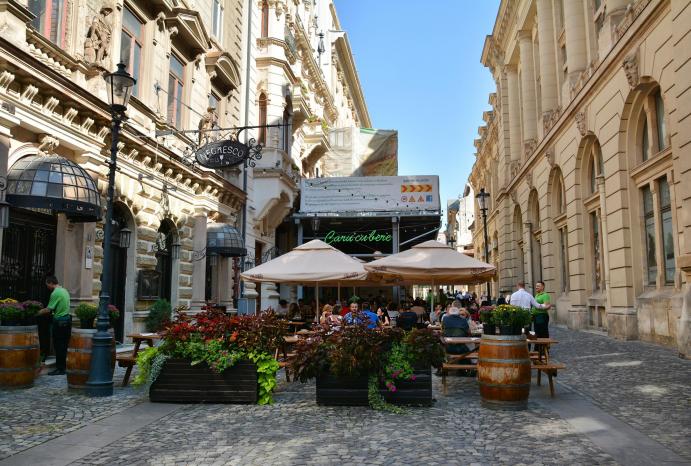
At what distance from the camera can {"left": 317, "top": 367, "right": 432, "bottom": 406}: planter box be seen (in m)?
7.33

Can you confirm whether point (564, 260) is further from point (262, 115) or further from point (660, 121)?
point (262, 115)

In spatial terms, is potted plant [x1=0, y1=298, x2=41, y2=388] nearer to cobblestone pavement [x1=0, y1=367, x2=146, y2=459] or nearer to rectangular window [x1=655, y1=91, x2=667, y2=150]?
cobblestone pavement [x1=0, y1=367, x2=146, y2=459]

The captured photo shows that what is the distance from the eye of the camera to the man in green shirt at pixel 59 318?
9.84 meters

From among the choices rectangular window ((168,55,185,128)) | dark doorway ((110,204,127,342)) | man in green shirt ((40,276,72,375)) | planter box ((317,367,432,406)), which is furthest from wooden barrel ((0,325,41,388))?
rectangular window ((168,55,185,128))

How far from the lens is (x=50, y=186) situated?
9898 millimetres

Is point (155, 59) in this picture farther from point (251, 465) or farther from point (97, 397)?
point (251, 465)

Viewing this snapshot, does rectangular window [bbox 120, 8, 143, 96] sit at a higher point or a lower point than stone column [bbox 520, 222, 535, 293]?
higher

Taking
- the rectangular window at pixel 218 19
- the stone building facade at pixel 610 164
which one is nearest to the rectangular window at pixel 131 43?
the rectangular window at pixel 218 19

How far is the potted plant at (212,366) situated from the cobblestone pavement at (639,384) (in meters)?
4.35

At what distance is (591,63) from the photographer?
63.4 ft

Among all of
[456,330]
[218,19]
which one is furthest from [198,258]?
[456,330]

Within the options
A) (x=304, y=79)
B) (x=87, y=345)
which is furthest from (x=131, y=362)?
(x=304, y=79)

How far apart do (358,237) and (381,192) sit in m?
4.12

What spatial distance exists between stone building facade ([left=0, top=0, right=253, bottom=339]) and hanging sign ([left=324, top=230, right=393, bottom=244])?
11869 mm
